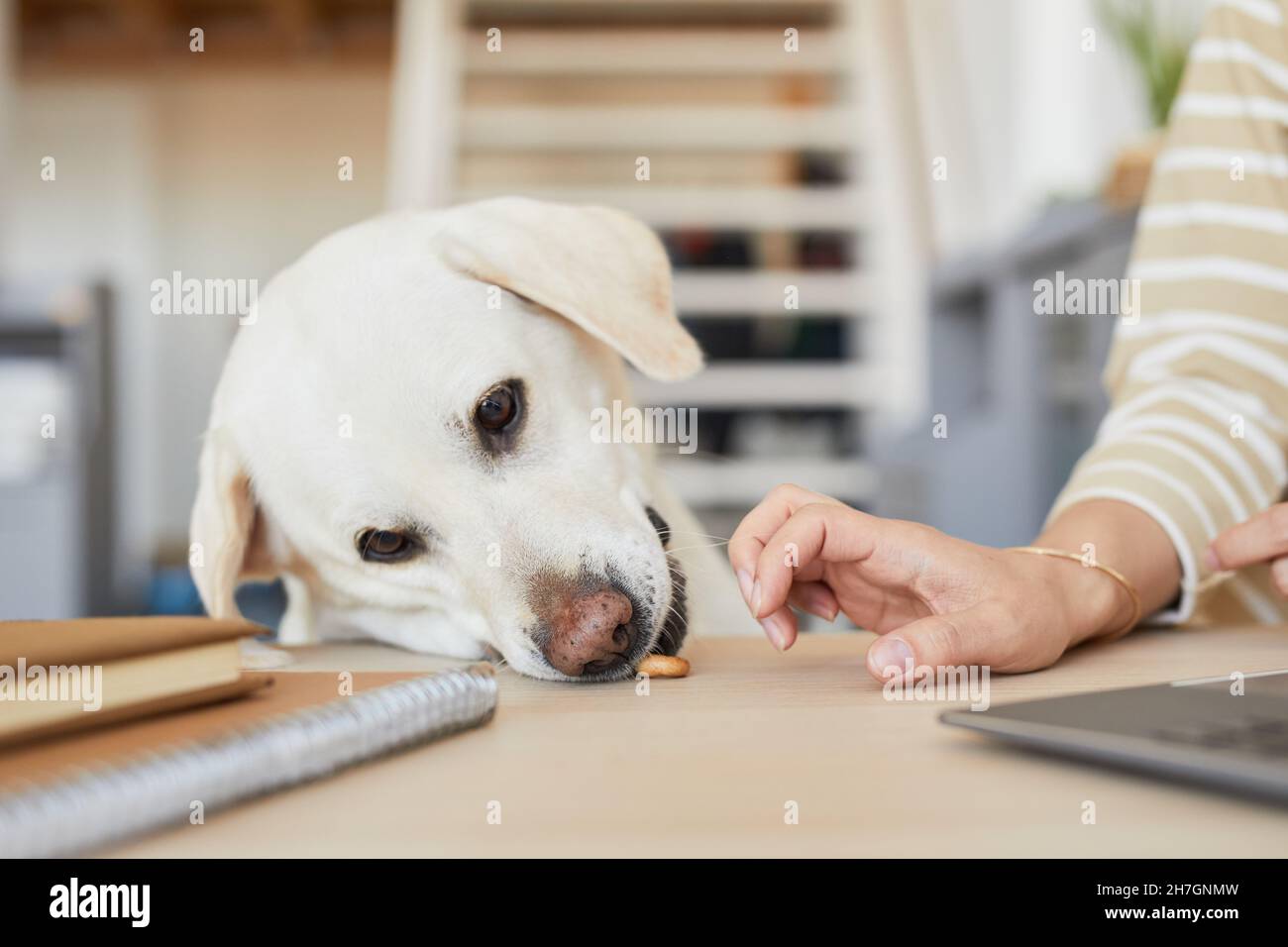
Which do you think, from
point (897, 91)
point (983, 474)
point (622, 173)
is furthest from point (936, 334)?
point (622, 173)

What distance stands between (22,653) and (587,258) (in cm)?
68

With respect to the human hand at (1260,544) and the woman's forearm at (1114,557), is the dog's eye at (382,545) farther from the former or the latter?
the human hand at (1260,544)

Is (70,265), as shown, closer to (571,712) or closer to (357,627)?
(357,627)

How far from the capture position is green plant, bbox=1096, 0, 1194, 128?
7.40 ft

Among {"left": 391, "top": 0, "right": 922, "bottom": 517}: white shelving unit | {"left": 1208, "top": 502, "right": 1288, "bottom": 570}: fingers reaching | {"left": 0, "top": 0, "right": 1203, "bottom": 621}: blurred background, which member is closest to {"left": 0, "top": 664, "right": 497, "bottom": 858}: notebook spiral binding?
{"left": 1208, "top": 502, "right": 1288, "bottom": 570}: fingers reaching

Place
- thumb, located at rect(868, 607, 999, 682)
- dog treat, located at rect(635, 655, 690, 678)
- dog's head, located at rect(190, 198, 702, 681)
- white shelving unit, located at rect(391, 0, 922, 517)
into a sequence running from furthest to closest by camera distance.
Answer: white shelving unit, located at rect(391, 0, 922, 517), dog's head, located at rect(190, 198, 702, 681), dog treat, located at rect(635, 655, 690, 678), thumb, located at rect(868, 607, 999, 682)

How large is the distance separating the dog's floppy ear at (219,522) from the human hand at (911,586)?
50cm

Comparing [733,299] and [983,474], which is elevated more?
[733,299]

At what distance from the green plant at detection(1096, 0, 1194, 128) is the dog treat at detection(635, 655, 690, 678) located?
2074mm

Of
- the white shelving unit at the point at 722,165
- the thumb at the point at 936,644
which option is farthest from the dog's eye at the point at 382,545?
the white shelving unit at the point at 722,165

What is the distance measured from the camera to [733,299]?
10.8 feet

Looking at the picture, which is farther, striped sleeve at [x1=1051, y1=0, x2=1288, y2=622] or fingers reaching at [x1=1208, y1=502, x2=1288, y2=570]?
striped sleeve at [x1=1051, y1=0, x2=1288, y2=622]

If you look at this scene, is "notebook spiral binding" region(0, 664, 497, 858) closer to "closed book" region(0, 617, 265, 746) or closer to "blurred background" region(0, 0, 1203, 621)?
"closed book" region(0, 617, 265, 746)

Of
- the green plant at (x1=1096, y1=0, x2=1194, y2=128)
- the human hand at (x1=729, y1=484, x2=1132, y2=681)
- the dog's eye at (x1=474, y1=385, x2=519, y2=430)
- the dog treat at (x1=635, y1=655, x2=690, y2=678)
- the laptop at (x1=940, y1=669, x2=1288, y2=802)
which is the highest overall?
the green plant at (x1=1096, y1=0, x2=1194, y2=128)
